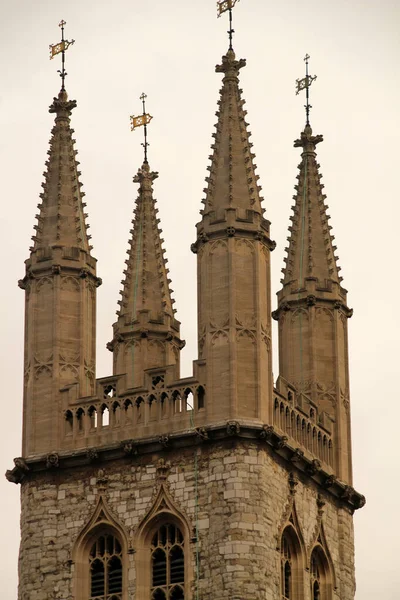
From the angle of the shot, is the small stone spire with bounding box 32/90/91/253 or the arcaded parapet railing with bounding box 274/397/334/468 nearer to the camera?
the arcaded parapet railing with bounding box 274/397/334/468

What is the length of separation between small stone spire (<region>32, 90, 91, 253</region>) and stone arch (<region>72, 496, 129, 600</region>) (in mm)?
7055

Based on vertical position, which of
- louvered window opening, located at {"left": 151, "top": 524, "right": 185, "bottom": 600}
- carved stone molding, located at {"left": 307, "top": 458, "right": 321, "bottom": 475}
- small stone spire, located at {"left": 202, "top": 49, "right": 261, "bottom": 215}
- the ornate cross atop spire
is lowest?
louvered window opening, located at {"left": 151, "top": 524, "right": 185, "bottom": 600}

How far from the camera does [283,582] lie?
71.9 meters

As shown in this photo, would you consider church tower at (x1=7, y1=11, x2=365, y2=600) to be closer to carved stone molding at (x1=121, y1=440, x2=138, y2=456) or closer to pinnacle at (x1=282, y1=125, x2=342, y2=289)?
carved stone molding at (x1=121, y1=440, x2=138, y2=456)

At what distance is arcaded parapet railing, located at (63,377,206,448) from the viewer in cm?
7238

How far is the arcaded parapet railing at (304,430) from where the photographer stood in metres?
73.4

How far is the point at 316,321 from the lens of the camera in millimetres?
77438

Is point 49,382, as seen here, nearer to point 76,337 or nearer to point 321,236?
point 76,337

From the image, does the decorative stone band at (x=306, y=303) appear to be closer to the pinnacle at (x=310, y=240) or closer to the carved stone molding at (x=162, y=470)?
the pinnacle at (x=310, y=240)

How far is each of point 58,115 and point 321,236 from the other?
24.1 feet

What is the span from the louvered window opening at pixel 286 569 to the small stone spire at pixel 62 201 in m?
9.08

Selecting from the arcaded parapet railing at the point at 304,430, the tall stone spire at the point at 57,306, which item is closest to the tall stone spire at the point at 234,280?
the arcaded parapet railing at the point at 304,430

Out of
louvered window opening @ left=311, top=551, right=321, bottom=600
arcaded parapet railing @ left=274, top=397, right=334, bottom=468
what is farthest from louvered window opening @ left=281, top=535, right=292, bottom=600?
arcaded parapet railing @ left=274, top=397, right=334, bottom=468

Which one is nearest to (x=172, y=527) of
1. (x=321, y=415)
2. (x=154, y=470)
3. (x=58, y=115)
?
(x=154, y=470)
